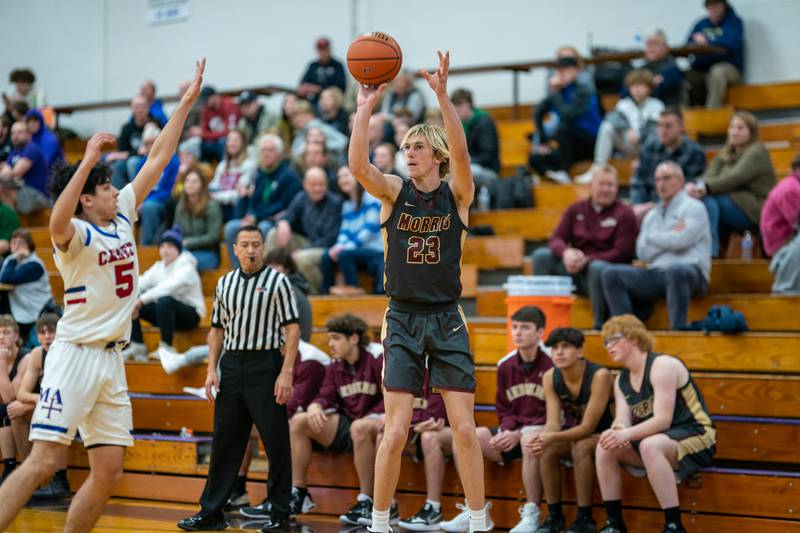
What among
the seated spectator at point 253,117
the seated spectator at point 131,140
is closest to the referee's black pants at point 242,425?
the seated spectator at point 131,140

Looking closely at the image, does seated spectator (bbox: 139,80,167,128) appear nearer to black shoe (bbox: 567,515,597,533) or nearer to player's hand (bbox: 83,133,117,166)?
black shoe (bbox: 567,515,597,533)

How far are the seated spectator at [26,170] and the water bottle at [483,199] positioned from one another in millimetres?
4440

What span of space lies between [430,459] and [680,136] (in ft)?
11.3

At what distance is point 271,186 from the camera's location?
9.41 metres

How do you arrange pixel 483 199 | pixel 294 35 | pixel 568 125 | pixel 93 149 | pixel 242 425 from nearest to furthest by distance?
pixel 93 149 < pixel 242 425 < pixel 483 199 < pixel 568 125 < pixel 294 35

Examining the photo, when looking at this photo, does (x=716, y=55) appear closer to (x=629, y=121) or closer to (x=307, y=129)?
(x=629, y=121)

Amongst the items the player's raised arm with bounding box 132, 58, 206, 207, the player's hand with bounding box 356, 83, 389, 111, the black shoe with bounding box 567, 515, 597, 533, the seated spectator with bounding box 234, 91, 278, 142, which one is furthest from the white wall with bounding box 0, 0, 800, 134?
the player's raised arm with bounding box 132, 58, 206, 207

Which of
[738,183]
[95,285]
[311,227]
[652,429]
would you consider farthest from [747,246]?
[95,285]

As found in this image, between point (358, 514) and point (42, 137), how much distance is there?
6.55 m

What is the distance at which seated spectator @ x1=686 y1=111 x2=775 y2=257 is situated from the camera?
7.57 m

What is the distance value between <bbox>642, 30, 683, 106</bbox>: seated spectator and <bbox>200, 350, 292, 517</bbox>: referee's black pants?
5173mm

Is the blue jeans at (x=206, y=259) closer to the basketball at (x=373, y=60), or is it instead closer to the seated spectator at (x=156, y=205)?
the seated spectator at (x=156, y=205)

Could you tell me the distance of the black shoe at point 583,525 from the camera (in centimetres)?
576

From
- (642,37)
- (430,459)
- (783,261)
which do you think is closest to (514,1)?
(642,37)
